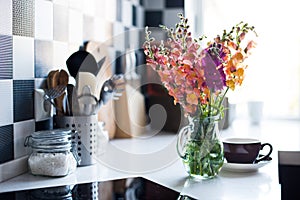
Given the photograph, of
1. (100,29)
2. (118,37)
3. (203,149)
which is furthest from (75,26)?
(203,149)

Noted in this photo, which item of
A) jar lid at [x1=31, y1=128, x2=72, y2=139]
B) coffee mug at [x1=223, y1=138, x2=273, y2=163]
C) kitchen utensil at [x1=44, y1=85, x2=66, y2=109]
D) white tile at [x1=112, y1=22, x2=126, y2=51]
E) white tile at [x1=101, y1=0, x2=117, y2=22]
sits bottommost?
coffee mug at [x1=223, y1=138, x2=273, y2=163]

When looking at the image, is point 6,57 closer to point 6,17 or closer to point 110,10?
point 6,17

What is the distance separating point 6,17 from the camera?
126cm

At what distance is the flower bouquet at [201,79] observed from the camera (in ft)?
4.00

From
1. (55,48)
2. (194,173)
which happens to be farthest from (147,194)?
(55,48)

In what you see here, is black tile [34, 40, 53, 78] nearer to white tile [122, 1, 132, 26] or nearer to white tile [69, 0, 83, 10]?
white tile [69, 0, 83, 10]

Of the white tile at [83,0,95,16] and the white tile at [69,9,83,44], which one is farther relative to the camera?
the white tile at [83,0,95,16]

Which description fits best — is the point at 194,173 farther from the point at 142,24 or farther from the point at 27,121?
the point at 142,24

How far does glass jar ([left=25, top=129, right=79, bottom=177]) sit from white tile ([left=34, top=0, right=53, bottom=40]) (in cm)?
34

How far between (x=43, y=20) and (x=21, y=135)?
1.30ft

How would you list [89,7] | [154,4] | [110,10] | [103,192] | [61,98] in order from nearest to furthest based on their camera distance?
[103,192]
[61,98]
[89,7]
[110,10]
[154,4]

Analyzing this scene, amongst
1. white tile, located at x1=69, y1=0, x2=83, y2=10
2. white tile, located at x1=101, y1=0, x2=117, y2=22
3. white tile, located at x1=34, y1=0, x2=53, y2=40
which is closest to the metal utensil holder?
white tile, located at x1=34, y1=0, x2=53, y2=40

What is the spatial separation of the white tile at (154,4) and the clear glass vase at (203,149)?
4.40 feet

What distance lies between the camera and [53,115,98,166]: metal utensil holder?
146 cm
